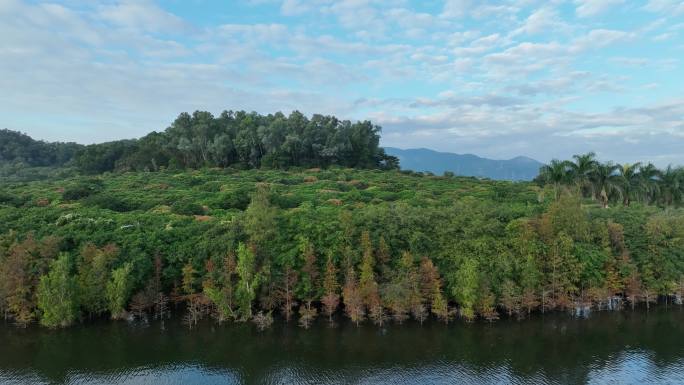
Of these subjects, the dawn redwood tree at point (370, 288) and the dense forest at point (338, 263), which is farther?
the dense forest at point (338, 263)

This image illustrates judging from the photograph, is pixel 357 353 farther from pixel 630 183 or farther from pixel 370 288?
pixel 630 183

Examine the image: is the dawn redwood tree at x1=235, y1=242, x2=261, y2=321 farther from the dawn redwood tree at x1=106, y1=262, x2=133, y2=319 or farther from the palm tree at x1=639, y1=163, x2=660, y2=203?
the palm tree at x1=639, y1=163, x2=660, y2=203

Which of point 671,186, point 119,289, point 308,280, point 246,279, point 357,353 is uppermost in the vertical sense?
point 671,186

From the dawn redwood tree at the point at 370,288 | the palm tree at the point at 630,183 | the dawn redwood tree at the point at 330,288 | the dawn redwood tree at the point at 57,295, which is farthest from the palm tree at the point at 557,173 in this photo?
the dawn redwood tree at the point at 57,295

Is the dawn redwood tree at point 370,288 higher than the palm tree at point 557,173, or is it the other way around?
the palm tree at point 557,173

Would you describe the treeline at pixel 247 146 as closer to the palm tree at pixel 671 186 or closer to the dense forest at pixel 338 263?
the dense forest at pixel 338 263

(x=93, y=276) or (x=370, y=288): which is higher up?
(x=93, y=276)

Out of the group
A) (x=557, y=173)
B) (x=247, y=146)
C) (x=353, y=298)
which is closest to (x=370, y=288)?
(x=353, y=298)
